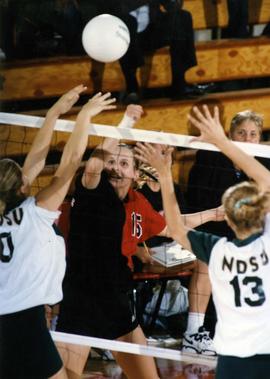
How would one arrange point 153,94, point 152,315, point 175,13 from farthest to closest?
point 153,94
point 175,13
point 152,315

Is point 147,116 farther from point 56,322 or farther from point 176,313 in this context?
point 56,322

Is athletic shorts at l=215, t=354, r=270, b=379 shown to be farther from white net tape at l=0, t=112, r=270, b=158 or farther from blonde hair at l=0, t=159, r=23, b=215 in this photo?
blonde hair at l=0, t=159, r=23, b=215

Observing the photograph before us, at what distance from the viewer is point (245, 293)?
4.81 metres

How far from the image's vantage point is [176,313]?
698 centimetres

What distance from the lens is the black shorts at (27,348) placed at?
5.21 m

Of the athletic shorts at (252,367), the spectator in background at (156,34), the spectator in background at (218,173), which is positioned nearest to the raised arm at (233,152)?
the athletic shorts at (252,367)

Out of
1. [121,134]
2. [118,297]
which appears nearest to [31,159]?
[121,134]

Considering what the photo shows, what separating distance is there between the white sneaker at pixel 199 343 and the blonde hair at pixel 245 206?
1452 mm

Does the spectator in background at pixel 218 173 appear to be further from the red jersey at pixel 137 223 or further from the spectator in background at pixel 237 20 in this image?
the spectator in background at pixel 237 20

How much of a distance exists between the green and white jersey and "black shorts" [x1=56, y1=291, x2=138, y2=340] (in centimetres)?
99

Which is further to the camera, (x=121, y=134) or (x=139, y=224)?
(x=139, y=224)

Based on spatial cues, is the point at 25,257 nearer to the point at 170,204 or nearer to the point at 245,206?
the point at 170,204

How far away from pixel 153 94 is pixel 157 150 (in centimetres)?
321

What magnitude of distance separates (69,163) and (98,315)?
3.05 ft
